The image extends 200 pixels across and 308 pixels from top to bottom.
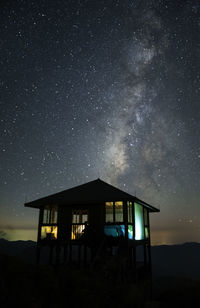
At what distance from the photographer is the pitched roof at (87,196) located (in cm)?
1525

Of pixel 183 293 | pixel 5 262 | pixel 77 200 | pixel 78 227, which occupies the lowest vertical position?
pixel 183 293

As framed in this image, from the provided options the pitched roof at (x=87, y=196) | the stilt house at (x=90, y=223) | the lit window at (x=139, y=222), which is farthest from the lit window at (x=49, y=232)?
the lit window at (x=139, y=222)

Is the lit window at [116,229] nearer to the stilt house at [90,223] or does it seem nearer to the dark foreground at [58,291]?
the stilt house at [90,223]

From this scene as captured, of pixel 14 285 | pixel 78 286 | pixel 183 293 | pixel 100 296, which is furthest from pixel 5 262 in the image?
pixel 183 293

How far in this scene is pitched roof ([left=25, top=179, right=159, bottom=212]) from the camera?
1525 centimetres

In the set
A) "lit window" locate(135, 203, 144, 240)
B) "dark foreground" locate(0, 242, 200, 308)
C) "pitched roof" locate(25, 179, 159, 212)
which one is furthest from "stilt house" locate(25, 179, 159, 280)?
"dark foreground" locate(0, 242, 200, 308)

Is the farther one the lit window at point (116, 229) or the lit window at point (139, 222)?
the lit window at point (139, 222)

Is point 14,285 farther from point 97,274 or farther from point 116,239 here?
point 116,239

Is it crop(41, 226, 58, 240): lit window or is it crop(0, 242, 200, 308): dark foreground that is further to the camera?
crop(41, 226, 58, 240): lit window

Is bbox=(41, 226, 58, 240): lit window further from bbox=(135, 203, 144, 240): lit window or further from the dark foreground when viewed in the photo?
the dark foreground

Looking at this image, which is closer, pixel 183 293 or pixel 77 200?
pixel 183 293

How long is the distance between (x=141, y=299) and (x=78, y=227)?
9.15 m

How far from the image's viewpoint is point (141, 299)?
868 cm

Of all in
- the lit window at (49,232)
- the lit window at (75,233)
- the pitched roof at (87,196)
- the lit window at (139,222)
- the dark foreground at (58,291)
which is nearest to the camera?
the dark foreground at (58,291)
